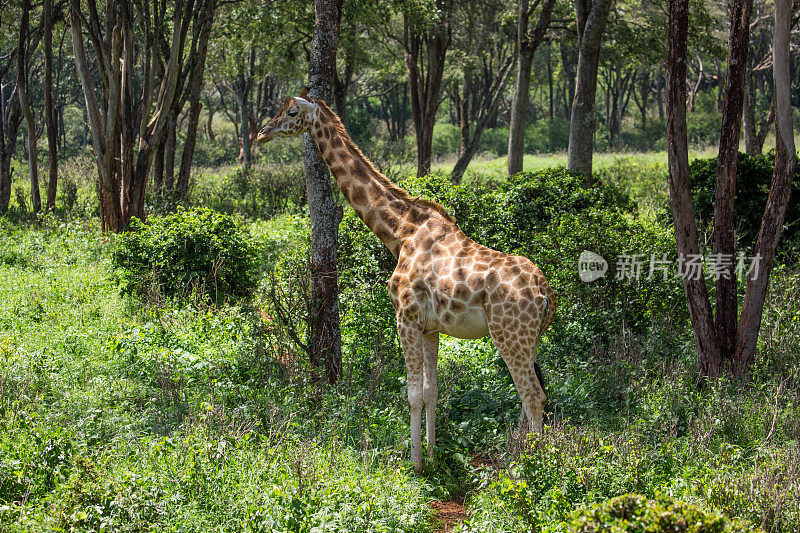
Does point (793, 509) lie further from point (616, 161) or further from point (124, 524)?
point (616, 161)

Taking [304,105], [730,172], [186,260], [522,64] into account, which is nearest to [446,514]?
[304,105]

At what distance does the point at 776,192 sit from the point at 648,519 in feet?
16.3

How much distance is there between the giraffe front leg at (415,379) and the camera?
642cm

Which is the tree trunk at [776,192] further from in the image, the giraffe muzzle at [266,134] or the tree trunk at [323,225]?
the giraffe muzzle at [266,134]

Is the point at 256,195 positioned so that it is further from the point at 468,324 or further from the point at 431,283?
the point at 468,324

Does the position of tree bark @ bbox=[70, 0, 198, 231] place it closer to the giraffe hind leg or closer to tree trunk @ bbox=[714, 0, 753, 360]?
the giraffe hind leg

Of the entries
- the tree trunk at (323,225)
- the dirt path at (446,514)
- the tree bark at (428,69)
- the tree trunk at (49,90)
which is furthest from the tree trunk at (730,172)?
the tree trunk at (49,90)

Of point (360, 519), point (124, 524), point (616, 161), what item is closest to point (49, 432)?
point (124, 524)

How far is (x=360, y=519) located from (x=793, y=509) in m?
3.08

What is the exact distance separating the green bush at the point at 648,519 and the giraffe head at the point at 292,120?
4650 millimetres

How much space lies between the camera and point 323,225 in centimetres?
763

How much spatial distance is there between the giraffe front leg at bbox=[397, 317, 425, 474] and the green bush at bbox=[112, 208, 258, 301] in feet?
15.4

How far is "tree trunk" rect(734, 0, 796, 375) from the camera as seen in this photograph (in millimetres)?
7125

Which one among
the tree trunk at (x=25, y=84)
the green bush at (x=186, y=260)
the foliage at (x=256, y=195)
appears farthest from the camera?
the foliage at (x=256, y=195)
